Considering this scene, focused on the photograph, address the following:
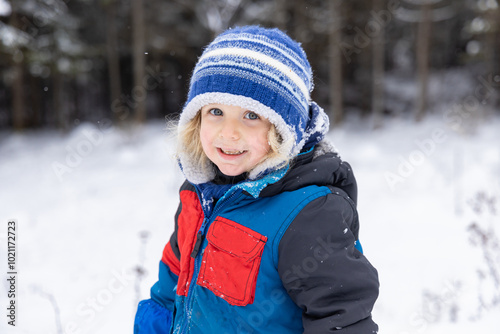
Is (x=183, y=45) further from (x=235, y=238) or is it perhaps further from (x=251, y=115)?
(x=235, y=238)

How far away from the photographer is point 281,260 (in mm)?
1291

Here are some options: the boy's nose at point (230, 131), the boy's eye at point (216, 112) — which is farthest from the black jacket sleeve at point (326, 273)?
the boy's eye at point (216, 112)

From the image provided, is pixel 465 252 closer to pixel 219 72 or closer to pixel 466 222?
pixel 466 222

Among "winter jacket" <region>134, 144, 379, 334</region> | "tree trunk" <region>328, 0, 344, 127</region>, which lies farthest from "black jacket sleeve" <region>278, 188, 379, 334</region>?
"tree trunk" <region>328, 0, 344, 127</region>

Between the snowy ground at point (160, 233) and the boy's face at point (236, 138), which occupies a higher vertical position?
the boy's face at point (236, 138)

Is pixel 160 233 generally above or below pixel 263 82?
below

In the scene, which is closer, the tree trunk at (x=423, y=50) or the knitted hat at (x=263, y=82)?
the knitted hat at (x=263, y=82)

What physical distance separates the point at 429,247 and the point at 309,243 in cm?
401

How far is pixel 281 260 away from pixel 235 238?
19 cm

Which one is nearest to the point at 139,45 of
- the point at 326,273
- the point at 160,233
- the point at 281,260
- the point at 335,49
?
the point at 335,49

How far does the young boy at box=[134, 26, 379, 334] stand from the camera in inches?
48.9

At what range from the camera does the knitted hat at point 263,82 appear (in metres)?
1.46

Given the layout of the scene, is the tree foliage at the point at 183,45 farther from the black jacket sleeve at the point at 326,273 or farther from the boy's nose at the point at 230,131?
the black jacket sleeve at the point at 326,273

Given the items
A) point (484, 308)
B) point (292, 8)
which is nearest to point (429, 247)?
point (484, 308)
